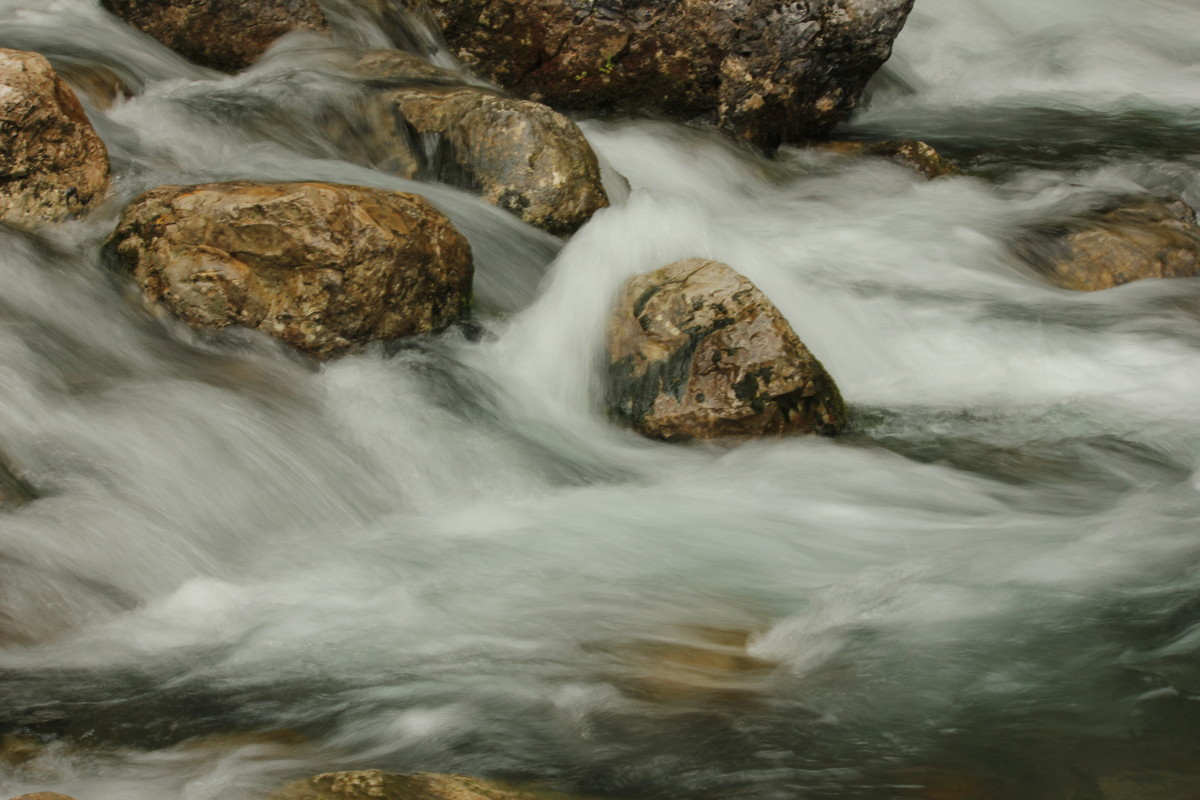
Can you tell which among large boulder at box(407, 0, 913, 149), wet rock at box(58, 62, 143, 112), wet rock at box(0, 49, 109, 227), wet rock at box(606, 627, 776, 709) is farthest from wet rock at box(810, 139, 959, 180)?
wet rock at box(606, 627, 776, 709)

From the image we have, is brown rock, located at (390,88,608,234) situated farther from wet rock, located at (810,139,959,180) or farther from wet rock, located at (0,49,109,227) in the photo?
wet rock, located at (810,139,959,180)

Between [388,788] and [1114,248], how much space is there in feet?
19.2

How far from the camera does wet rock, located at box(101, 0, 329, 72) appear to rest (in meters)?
7.61

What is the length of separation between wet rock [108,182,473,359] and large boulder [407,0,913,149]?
366 cm

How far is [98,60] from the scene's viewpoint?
691 cm

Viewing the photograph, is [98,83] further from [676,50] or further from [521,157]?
[676,50]

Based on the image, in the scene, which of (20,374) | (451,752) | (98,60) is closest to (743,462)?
(451,752)

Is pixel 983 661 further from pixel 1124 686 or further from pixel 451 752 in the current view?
pixel 451 752

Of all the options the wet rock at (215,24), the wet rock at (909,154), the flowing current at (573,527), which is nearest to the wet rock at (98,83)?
the flowing current at (573,527)

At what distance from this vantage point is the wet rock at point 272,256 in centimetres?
513

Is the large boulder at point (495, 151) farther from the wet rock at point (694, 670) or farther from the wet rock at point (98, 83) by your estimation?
the wet rock at point (694, 670)

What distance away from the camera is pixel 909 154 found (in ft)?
28.5

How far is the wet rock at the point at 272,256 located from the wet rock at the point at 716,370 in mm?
1096

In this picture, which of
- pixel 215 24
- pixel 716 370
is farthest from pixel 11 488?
pixel 215 24
